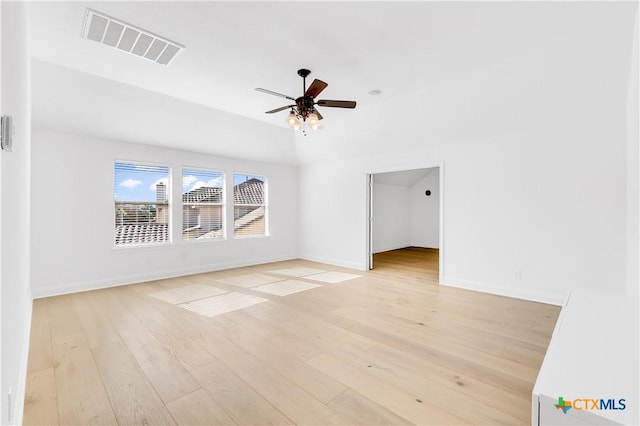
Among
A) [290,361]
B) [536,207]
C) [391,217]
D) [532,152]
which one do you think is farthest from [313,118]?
[391,217]

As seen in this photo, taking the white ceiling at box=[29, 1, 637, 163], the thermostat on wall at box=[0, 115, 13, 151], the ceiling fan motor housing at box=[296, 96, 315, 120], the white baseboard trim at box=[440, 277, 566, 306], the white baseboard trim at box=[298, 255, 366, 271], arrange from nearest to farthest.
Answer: the thermostat on wall at box=[0, 115, 13, 151] → the white ceiling at box=[29, 1, 637, 163] → the ceiling fan motor housing at box=[296, 96, 315, 120] → the white baseboard trim at box=[440, 277, 566, 306] → the white baseboard trim at box=[298, 255, 366, 271]

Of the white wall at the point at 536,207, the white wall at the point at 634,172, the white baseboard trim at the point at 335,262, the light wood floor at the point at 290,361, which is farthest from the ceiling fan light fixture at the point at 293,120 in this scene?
the white baseboard trim at the point at 335,262

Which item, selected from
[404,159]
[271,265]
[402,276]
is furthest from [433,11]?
[271,265]

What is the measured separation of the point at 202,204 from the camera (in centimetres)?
609

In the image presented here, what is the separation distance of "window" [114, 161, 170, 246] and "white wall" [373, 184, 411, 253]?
18.0ft

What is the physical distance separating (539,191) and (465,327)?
230cm

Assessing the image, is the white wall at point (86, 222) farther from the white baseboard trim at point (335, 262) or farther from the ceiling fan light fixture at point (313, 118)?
the ceiling fan light fixture at point (313, 118)

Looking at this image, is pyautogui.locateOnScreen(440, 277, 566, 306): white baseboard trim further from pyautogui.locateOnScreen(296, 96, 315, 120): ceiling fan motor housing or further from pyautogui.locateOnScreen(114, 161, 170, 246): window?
Result: pyautogui.locateOnScreen(114, 161, 170, 246): window

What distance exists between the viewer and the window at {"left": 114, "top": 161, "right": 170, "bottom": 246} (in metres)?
5.07

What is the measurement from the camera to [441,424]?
5.72ft

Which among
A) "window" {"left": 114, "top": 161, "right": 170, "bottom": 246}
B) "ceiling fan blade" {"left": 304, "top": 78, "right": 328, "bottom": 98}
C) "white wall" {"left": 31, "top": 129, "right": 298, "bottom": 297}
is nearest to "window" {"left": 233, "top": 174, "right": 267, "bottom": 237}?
"white wall" {"left": 31, "top": 129, "right": 298, "bottom": 297}

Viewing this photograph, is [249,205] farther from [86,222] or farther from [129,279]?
[86,222]

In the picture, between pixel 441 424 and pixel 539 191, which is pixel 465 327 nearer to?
pixel 441 424

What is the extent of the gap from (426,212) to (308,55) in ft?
25.0
